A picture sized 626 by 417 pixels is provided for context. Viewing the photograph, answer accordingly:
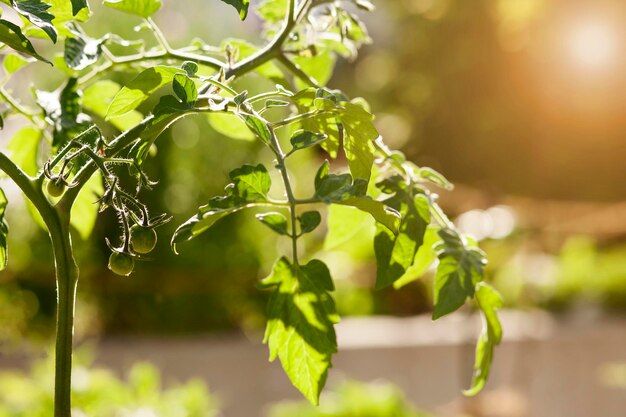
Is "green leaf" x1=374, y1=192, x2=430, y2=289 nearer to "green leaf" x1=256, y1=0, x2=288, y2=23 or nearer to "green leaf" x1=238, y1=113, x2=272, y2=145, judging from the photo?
"green leaf" x1=238, y1=113, x2=272, y2=145

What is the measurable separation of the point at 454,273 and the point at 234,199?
0.16m

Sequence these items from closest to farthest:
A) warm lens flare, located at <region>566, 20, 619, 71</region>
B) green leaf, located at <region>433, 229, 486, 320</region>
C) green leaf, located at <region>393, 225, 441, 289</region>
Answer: green leaf, located at <region>433, 229, 486, 320</region> → green leaf, located at <region>393, 225, 441, 289</region> → warm lens flare, located at <region>566, 20, 619, 71</region>

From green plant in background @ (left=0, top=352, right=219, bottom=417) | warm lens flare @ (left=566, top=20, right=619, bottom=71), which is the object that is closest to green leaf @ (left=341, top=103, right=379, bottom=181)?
green plant in background @ (left=0, top=352, right=219, bottom=417)

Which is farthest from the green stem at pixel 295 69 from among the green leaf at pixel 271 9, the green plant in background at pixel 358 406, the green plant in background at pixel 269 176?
the green plant in background at pixel 358 406

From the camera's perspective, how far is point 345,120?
53 centimetres

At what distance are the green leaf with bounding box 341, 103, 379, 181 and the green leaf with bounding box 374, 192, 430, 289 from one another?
5cm

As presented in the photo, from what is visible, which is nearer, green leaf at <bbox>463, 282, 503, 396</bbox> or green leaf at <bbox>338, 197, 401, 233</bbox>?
green leaf at <bbox>338, 197, 401, 233</bbox>

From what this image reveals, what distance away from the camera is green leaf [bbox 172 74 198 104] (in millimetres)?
488

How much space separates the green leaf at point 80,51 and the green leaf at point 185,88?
104 mm

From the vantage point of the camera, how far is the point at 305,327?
562mm

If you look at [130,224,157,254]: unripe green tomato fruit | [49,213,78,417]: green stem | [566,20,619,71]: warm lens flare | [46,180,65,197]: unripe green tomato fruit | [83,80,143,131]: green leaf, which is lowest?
[49,213,78,417]: green stem

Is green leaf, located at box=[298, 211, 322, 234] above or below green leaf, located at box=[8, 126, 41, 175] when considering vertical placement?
below

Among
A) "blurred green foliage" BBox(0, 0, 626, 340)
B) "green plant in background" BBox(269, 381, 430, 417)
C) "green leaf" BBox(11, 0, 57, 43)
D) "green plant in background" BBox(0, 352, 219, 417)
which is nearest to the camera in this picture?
"green leaf" BBox(11, 0, 57, 43)

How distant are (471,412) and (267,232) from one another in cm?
164
